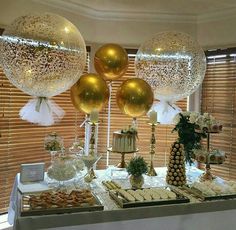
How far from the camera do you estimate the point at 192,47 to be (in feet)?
8.05

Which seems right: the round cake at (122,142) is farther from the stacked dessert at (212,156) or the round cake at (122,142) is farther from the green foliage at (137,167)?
the stacked dessert at (212,156)

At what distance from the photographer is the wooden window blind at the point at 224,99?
3.35 meters

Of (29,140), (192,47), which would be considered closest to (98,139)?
(29,140)

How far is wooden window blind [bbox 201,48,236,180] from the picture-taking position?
3352mm

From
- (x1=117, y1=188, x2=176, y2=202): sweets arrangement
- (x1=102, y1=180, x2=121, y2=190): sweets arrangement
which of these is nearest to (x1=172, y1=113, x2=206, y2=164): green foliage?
(x1=117, y1=188, x2=176, y2=202): sweets arrangement

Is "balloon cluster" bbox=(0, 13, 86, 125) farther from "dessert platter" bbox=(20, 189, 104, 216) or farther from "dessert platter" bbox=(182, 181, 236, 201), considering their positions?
"dessert platter" bbox=(182, 181, 236, 201)

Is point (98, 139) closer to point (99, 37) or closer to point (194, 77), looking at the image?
point (99, 37)

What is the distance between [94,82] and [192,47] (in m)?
0.83

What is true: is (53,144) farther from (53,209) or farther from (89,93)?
(53,209)

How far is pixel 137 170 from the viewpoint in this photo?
7.22 feet

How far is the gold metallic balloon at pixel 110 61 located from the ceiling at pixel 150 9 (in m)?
0.90

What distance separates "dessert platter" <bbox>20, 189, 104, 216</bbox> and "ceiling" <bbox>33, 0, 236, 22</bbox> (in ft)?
6.48

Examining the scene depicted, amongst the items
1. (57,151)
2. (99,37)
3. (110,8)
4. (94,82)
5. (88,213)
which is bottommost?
(88,213)

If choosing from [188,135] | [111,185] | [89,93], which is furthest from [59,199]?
[188,135]
